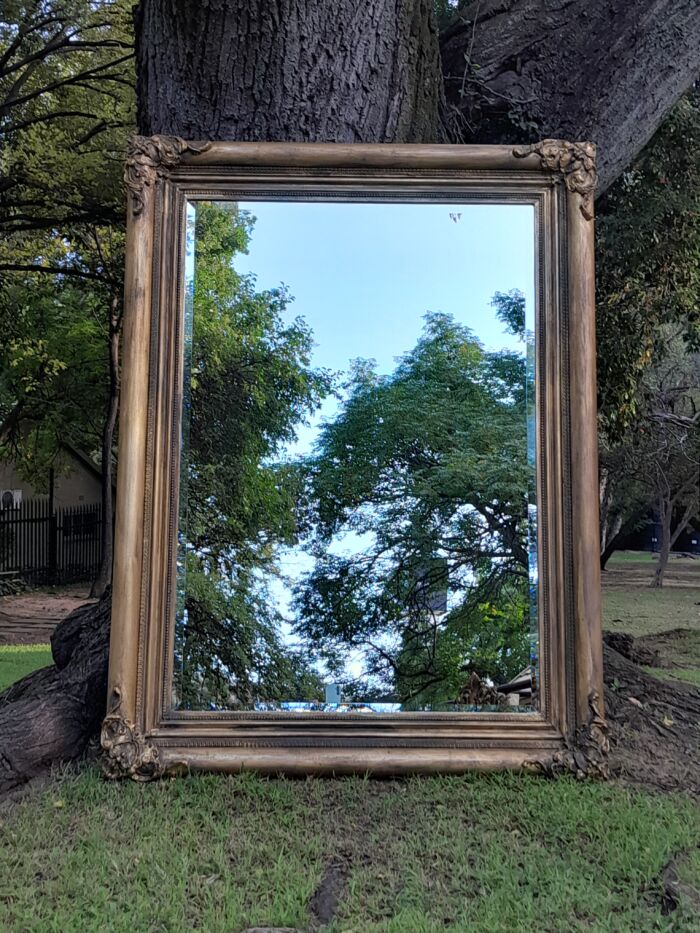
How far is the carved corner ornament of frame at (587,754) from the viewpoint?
2.75 m

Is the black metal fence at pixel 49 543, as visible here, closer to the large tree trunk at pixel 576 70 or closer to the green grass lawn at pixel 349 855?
the large tree trunk at pixel 576 70

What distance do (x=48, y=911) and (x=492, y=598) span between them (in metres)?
1.75

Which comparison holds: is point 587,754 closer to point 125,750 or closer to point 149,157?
point 125,750

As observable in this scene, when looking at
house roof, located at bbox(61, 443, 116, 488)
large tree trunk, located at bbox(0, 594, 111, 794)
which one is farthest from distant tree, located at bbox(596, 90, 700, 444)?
house roof, located at bbox(61, 443, 116, 488)

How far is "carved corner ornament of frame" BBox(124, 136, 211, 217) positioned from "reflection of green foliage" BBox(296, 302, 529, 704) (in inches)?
41.9

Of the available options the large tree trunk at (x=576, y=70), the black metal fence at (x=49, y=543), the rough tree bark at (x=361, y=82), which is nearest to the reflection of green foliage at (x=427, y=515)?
the rough tree bark at (x=361, y=82)

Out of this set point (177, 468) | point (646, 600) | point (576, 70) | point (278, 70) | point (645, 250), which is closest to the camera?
point (177, 468)

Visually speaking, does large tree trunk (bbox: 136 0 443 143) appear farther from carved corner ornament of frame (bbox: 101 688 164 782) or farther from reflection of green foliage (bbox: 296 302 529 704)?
carved corner ornament of frame (bbox: 101 688 164 782)

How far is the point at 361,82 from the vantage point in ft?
10.9

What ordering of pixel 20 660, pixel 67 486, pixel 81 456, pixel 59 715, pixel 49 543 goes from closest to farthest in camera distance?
pixel 59 715 < pixel 20 660 < pixel 49 543 < pixel 81 456 < pixel 67 486

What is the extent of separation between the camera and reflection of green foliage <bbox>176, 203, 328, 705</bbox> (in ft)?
9.68

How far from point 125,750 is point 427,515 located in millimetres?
1396

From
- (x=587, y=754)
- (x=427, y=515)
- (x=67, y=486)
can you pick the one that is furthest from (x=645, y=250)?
(x=67, y=486)

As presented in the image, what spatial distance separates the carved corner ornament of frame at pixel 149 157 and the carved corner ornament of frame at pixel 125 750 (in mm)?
1898
